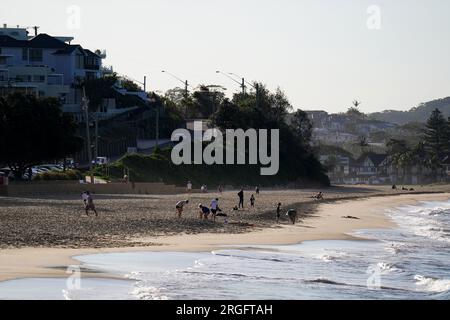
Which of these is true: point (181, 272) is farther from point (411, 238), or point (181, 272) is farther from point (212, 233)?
point (411, 238)

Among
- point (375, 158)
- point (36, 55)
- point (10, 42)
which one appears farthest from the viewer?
point (375, 158)

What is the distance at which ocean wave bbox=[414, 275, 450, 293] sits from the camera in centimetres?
2150

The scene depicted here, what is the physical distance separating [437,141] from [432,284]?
118539mm

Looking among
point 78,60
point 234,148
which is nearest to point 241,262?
point 234,148

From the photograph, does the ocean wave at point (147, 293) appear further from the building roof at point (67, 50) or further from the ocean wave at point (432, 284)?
the building roof at point (67, 50)

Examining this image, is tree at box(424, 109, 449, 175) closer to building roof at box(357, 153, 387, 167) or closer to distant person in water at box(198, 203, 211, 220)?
building roof at box(357, 153, 387, 167)

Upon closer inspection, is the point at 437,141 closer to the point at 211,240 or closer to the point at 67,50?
the point at 67,50

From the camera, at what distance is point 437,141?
138 m

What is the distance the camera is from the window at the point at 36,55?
86500mm

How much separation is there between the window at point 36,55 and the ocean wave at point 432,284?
2688 inches

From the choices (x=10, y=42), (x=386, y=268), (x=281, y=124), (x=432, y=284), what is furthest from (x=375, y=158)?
(x=432, y=284)

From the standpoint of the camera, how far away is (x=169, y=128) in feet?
283

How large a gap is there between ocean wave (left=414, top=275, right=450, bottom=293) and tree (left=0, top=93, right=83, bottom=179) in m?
31.9
